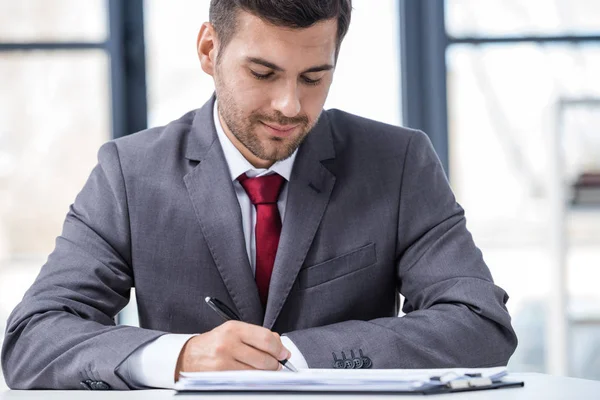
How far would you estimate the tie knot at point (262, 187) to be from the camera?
1826mm

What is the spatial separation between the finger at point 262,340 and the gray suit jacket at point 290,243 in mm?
372

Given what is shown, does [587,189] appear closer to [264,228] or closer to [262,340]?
[264,228]

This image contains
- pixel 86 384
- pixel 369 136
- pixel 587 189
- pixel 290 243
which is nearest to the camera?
pixel 86 384

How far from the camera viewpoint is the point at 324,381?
1192mm

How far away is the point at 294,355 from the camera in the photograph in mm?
1483

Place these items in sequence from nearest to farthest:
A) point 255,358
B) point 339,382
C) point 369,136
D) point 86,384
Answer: point 339,382, point 255,358, point 86,384, point 369,136

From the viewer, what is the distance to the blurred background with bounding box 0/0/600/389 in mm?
3102

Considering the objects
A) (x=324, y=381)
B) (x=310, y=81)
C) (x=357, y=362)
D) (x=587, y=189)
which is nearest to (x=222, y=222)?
(x=310, y=81)

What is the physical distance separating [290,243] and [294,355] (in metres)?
0.34

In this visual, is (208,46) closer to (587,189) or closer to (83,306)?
(83,306)

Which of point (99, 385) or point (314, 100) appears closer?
point (99, 385)

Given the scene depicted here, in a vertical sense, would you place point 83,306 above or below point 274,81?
below

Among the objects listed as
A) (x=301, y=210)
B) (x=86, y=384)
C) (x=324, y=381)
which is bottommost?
(x=86, y=384)

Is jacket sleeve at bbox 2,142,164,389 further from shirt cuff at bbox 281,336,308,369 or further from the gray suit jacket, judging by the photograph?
shirt cuff at bbox 281,336,308,369
